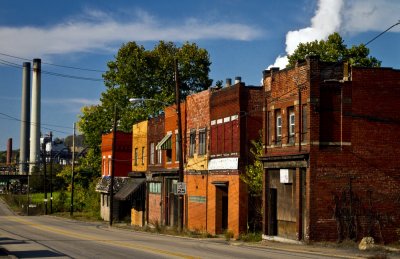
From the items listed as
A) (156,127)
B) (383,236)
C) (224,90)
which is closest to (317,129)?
(383,236)

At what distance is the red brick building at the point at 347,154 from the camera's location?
2911 centimetres

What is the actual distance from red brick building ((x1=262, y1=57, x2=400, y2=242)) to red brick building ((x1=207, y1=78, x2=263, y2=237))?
705 cm

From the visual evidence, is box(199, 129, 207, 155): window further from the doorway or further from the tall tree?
the tall tree

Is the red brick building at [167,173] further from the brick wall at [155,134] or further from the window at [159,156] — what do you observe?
the brick wall at [155,134]

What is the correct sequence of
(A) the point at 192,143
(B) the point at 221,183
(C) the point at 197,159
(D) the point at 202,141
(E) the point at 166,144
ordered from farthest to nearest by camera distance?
(E) the point at 166,144
(A) the point at 192,143
(C) the point at 197,159
(D) the point at 202,141
(B) the point at 221,183

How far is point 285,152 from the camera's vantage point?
32.0 m

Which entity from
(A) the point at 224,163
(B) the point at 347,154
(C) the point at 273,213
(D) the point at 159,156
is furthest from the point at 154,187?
(B) the point at 347,154

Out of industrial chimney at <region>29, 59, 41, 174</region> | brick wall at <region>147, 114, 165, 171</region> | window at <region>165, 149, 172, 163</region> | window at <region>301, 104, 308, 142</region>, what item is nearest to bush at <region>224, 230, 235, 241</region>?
window at <region>301, 104, 308, 142</region>

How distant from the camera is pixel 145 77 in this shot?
74875mm

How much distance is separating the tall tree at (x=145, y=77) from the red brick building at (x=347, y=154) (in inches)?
1694

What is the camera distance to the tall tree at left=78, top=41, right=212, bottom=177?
244ft

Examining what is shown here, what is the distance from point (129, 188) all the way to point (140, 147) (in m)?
3.80

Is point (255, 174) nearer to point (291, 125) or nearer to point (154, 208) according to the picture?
point (291, 125)

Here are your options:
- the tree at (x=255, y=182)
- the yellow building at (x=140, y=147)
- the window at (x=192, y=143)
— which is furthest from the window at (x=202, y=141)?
the yellow building at (x=140, y=147)
